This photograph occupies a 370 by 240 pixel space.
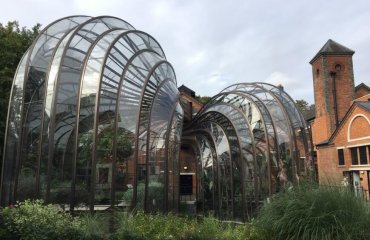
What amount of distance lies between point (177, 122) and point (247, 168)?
11.6 ft

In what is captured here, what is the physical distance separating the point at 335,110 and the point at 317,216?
96.0 ft

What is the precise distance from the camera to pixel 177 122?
1455 cm

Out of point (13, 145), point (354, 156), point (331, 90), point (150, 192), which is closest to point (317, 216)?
point (150, 192)

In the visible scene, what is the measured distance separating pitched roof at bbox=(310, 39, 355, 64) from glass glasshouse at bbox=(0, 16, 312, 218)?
67.9 feet

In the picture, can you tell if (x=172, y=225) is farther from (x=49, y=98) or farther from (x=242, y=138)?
(x=242, y=138)

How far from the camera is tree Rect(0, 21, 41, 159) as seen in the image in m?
18.8

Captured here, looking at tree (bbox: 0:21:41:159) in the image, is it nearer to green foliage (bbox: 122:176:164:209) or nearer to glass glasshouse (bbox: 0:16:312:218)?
glass glasshouse (bbox: 0:16:312:218)

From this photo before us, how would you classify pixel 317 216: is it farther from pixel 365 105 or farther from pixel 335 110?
pixel 335 110

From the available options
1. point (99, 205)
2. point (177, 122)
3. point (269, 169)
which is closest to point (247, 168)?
point (269, 169)

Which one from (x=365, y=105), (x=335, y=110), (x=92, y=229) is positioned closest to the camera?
(x=92, y=229)

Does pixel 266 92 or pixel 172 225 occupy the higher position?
pixel 266 92

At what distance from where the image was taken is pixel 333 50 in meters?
34.2

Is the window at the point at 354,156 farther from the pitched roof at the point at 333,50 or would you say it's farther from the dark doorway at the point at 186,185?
the dark doorway at the point at 186,185

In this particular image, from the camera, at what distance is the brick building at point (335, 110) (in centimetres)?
2656
